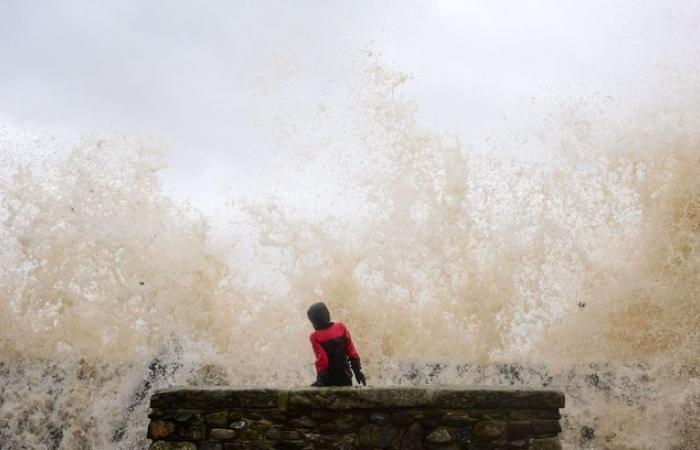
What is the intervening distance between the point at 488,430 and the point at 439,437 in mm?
361

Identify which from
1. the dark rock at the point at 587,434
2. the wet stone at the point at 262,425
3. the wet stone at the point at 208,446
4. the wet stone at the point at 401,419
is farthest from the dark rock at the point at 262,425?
the dark rock at the point at 587,434

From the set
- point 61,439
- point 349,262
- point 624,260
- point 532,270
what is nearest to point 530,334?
point 532,270

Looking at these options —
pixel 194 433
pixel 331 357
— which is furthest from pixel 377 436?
pixel 194 433

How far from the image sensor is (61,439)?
11047 mm

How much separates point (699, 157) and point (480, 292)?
15.3 feet

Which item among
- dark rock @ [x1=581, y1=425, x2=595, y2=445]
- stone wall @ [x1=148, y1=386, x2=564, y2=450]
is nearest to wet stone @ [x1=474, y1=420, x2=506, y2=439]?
stone wall @ [x1=148, y1=386, x2=564, y2=450]

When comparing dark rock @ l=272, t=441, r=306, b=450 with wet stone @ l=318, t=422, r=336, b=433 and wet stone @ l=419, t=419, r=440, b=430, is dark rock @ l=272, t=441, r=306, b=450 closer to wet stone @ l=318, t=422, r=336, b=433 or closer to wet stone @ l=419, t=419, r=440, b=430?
wet stone @ l=318, t=422, r=336, b=433

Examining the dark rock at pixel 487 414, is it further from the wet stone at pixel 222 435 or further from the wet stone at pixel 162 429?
the wet stone at pixel 162 429

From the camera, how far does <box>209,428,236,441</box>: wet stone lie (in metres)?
4.16

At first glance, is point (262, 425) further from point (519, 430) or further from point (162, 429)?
point (519, 430)

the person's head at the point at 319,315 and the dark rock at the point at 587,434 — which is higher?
the person's head at the point at 319,315

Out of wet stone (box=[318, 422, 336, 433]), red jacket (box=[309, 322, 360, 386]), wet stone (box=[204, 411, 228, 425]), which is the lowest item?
wet stone (box=[318, 422, 336, 433])

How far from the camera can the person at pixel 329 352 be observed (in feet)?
15.9

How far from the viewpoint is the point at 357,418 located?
162 inches
